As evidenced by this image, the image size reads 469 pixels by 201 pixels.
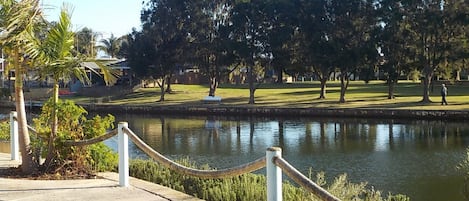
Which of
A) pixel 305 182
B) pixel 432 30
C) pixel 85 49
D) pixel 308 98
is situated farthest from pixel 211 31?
pixel 305 182

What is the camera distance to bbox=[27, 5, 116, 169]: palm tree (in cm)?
949

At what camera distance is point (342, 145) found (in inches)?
999

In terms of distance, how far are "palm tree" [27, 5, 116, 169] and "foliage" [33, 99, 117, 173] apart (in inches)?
4.3

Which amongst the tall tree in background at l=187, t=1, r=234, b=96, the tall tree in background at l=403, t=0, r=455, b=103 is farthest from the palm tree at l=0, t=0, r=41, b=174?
the tall tree in background at l=187, t=1, r=234, b=96

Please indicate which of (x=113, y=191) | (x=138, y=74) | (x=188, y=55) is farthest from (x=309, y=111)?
(x=113, y=191)

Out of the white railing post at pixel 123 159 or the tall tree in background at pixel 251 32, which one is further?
the tall tree in background at pixel 251 32

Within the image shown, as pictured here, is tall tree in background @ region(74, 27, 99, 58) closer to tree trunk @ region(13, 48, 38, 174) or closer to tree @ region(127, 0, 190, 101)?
tree trunk @ region(13, 48, 38, 174)

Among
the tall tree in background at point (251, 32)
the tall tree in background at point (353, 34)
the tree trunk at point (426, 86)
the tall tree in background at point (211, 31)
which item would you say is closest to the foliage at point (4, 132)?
the tall tree in background at point (353, 34)

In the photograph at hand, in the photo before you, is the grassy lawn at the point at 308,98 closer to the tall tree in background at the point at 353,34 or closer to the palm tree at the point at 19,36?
the tall tree in background at the point at 353,34

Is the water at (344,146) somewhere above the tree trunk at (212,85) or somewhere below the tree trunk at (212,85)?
below

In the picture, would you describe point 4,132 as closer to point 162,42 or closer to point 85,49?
point 85,49

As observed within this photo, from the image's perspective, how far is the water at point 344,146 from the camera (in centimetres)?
1709

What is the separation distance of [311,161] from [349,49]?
2463 centimetres

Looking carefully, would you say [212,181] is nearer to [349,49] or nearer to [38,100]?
[349,49]
